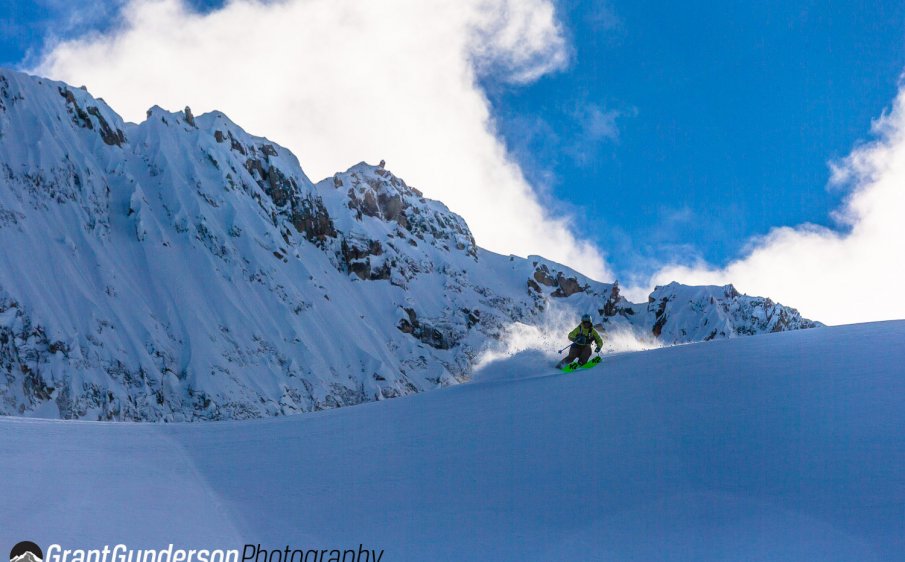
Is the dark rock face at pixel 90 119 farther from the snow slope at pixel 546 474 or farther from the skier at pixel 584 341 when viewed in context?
the snow slope at pixel 546 474

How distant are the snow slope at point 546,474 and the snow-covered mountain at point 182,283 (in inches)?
3091

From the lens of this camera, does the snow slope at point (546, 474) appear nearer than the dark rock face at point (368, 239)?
Yes

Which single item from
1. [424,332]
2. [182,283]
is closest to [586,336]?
[182,283]

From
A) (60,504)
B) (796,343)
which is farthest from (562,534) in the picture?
(796,343)

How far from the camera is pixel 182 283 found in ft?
378

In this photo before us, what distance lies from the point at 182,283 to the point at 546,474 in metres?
115

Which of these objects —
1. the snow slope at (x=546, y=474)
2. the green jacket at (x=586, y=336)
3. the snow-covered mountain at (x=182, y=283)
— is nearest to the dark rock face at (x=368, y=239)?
the snow-covered mountain at (x=182, y=283)

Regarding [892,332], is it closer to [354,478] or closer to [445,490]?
[445,490]

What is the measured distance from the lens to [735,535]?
23.3 feet

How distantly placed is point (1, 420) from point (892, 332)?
17.4m

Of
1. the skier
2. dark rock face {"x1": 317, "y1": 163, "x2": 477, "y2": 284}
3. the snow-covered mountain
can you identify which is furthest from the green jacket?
dark rock face {"x1": 317, "y1": 163, "x2": 477, "y2": 284}

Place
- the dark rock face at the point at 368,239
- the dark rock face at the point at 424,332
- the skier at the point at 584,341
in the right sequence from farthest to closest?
1. the dark rock face at the point at 368,239
2. the dark rock face at the point at 424,332
3. the skier at the point at 584,341

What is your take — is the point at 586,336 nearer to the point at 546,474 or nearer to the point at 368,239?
the point at 546,474

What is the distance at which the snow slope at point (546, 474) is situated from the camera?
7418 millimetres
